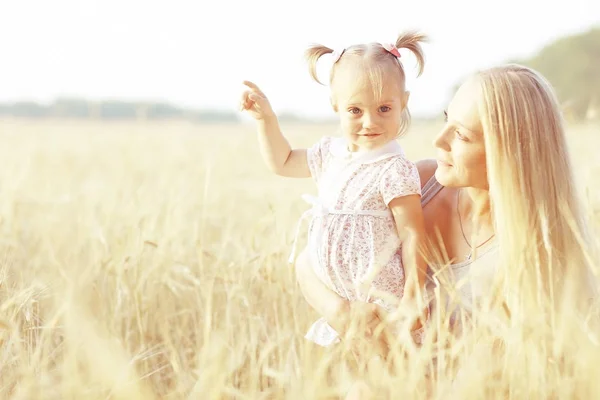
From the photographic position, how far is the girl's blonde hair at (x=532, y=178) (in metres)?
1.76

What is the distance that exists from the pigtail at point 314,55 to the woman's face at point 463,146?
1.35ft

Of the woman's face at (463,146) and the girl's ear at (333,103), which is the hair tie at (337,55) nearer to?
the girl's ear at (333,103)

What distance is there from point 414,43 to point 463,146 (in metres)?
0.35

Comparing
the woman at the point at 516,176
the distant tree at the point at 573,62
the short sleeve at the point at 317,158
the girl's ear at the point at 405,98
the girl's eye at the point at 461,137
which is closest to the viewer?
the woman at the point at 516,176

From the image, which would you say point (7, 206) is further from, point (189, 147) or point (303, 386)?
point (189, 147)

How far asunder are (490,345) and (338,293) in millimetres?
507

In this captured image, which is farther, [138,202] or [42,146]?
[42,146]

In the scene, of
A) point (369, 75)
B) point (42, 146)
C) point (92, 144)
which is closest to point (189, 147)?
point (92, 144)

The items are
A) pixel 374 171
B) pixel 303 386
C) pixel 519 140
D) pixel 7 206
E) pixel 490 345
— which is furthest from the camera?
pixel 7 206

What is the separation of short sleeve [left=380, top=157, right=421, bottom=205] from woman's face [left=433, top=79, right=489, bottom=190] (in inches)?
2.5

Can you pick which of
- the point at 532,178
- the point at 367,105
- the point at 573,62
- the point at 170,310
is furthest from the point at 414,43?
the point at 573,62

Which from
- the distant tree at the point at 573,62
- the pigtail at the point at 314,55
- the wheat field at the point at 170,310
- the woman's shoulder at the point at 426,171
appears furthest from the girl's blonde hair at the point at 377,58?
the distant tree at the point at 573,62

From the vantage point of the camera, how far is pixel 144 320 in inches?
90.0

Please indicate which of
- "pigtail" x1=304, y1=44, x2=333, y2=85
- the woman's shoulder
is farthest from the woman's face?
"pigtail" x1=304, y1=44, x2=333, y2=85
